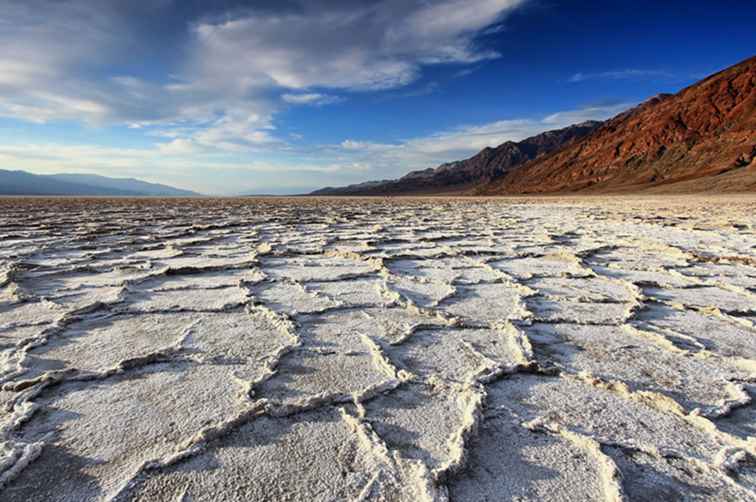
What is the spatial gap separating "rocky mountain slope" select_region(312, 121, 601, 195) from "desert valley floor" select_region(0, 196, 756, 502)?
Result: 82825 mm

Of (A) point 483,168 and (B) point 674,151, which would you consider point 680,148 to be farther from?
(A) point 483,168

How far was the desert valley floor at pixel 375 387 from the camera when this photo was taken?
1.05m

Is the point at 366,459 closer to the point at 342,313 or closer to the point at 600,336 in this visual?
the point at 342,313

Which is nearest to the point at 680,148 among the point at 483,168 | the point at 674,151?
the point at 674,151

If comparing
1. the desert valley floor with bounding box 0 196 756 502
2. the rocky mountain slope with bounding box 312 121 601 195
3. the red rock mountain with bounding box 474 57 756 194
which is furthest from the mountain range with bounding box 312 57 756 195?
the desert valley floor with bounding box 0 196 756 502

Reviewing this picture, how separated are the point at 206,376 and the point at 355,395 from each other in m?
0.59

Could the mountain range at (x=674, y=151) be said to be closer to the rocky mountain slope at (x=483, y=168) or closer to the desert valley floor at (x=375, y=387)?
the rocky mountain slope at (x=483, y=168)

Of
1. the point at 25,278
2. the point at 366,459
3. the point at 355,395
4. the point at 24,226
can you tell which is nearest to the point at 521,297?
the point at 355,395

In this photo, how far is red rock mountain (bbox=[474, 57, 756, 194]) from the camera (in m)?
33.5

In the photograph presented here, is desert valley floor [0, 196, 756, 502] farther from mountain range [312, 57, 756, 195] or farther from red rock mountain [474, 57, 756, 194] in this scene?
red rock mountain [474, 57, 756, 194]

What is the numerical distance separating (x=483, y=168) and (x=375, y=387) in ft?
368

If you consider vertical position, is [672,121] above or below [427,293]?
above

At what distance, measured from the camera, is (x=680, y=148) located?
41594 millimetres

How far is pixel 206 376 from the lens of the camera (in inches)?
62.4
